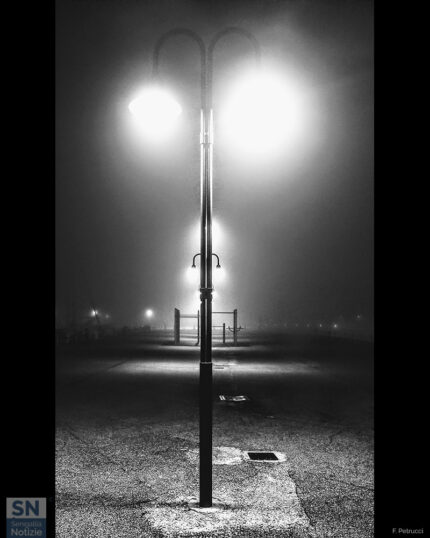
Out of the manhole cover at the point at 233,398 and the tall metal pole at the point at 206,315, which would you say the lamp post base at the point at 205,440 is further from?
the manhole cover at the point at 233,398

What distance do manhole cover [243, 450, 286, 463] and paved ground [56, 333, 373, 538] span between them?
15 cm

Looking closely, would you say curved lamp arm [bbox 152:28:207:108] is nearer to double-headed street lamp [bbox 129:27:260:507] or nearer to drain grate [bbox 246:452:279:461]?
double-headed street lamp [bbox 129:27:260:507]

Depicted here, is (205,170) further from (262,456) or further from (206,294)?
(262,456)

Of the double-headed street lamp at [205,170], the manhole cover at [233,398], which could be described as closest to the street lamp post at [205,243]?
the double-headed street lamp at [205,170]

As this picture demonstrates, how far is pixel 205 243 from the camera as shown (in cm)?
576

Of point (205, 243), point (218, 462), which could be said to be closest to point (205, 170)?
point (205, 243)

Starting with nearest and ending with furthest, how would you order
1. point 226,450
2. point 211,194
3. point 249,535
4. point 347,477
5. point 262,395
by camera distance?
point 249,535 → point 211,194 → point 347,477 → point 226,450 → point 262,395

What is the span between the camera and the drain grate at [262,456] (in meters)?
7.43

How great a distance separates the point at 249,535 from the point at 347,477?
7.42 ft

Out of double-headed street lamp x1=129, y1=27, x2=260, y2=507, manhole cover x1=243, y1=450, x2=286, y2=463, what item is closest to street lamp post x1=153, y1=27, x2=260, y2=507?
double-headed street lamp x1=129, y1=27, x2=260, y2=507
